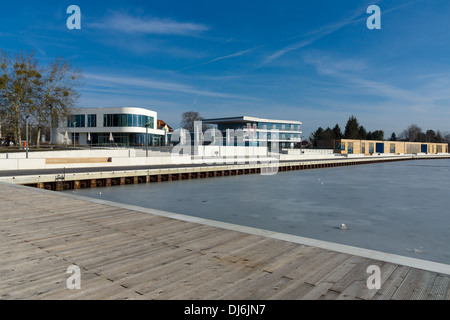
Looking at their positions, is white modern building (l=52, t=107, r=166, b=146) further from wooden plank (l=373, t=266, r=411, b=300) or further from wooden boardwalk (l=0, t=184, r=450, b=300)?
wooden plank (l=373, t=266, r=411, b=300)

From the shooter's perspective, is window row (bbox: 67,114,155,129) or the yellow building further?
the yellow building

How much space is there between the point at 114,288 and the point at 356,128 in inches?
4819

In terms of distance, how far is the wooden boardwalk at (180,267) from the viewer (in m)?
3.67

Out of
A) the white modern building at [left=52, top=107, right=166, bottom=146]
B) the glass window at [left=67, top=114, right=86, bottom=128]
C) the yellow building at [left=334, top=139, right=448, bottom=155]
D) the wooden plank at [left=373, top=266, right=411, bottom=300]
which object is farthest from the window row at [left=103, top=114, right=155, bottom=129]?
the wooden plank at [left=373, top=266, right=411, bottom=300]

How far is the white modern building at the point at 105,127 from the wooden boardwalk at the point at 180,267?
53299mm

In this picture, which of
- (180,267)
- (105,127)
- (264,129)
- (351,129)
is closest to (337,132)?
(351,129)

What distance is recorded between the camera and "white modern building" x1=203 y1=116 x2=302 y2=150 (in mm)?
77250

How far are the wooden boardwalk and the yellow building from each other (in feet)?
256

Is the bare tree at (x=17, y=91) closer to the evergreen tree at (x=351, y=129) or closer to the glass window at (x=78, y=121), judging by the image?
the glass window at (x=78, y=121)

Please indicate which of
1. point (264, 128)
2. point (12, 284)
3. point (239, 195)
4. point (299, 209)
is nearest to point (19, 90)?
point (239, 195)

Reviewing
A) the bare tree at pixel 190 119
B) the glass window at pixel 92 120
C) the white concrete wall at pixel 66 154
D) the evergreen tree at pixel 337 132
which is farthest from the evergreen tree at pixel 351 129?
the white concrete wall at pixel 66 154

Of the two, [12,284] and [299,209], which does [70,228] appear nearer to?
[12,284]

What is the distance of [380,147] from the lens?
301ft

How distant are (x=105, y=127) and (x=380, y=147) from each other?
74518 millimetres
